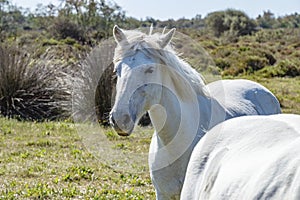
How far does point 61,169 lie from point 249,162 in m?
5.34

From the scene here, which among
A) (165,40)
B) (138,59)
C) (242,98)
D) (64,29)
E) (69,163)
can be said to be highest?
(165,40)

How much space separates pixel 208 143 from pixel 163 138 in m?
1.39

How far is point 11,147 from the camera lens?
8.51 m

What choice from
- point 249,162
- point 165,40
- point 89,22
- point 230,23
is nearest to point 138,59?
point 165,40

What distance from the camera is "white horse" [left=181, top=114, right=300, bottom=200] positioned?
1.65m

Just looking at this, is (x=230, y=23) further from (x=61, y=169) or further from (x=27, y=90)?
(x=61, y=169)

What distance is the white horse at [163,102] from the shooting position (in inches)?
140

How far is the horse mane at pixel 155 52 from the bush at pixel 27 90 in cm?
756

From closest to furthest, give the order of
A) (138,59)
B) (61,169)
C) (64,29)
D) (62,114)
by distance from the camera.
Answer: (138,59) < (61,169) < (62,114) < (64,29)

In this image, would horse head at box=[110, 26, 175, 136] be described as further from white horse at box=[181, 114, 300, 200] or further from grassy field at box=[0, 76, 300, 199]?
grassy field at box=[0, 76, 300, 199]

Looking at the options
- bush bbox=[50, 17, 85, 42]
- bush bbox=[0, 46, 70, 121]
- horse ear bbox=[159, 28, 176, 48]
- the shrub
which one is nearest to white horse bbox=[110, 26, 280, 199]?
horse ear bbox=[159, 28, 176, 48]

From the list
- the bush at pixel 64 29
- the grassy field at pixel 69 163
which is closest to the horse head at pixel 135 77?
the grassy field at pixel 69 163

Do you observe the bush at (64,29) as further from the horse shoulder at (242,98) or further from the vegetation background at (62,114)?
the horse shoulder at (242,98)

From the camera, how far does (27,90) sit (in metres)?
11.6
